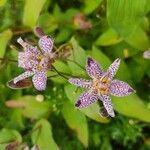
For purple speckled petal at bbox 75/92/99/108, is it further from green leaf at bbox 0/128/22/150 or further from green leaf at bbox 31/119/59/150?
green leaf at bbox 0/128/22/150

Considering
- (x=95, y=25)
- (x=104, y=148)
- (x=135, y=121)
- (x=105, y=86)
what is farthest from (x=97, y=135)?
(x=105, y=86)

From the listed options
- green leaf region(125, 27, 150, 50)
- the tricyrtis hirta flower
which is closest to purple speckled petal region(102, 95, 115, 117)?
the tricyrtis hirta flower

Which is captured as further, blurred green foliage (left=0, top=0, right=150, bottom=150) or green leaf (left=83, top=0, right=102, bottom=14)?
green leaf (left=83, top=0, right=102, bottom=14)

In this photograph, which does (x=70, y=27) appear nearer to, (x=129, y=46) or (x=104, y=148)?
(x=129, y=46)

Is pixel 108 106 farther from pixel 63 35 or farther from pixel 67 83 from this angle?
pixel 63 35

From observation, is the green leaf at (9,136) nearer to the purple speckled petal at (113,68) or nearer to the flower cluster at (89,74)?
the flower cluster at (89,74)

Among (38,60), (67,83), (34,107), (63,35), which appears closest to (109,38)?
(63,35)

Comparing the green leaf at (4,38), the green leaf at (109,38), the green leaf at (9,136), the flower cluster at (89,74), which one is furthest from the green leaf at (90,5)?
the green leaf at (9,136)
